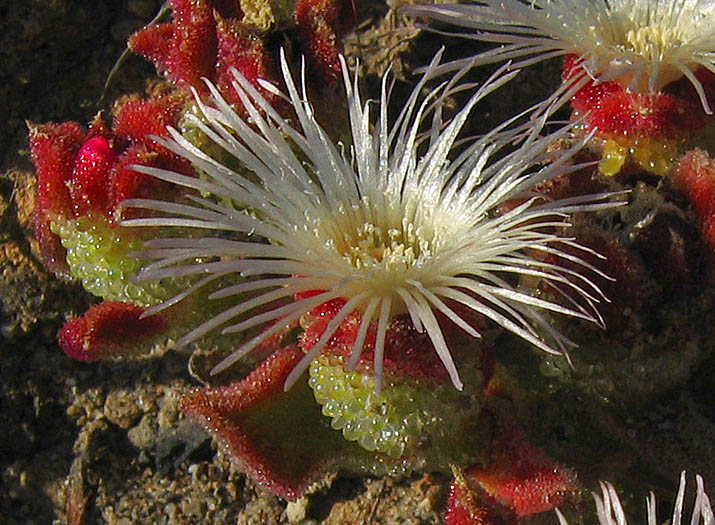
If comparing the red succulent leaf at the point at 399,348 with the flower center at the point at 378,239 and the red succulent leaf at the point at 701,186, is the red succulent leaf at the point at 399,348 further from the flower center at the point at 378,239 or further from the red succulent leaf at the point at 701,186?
the red succulent leaf at the point at 701,186

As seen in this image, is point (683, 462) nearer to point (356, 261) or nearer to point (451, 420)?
point (451, 420)

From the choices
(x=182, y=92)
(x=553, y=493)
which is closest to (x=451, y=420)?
(x=553, y=493)

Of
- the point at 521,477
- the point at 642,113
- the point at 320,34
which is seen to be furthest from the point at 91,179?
the point at 642,113

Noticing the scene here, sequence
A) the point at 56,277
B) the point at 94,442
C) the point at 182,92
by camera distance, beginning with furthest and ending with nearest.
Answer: the point at 56,277
the point at 94,442
the point at 182,92

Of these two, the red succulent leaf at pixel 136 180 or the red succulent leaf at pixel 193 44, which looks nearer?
the red succulent leaf at pixel 136 180

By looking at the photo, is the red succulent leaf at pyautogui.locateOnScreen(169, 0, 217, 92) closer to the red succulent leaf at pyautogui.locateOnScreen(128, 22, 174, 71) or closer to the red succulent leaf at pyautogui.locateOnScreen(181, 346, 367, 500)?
the red succulent leaf at pyautogui.locateOnScreen(128, 22, 174, 71)

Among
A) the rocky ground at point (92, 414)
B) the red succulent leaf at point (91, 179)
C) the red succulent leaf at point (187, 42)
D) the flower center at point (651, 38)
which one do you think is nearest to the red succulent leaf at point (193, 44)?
the red succulent leaf at point (187, 42)
